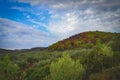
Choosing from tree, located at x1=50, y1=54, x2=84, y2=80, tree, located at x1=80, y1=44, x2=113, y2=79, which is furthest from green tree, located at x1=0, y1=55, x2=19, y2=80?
tree, located at x1=80, y1=44, x2=113, y2=79

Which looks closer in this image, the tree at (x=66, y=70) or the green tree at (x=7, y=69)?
the tree at (x=66, y=70)

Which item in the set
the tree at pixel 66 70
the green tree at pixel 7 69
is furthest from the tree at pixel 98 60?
the green tree at pixel 7 69

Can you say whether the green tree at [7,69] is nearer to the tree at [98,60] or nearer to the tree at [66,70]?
the tree at [66,70]

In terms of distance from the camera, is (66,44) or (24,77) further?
(66,44)

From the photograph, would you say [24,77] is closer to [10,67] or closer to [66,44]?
[10,67]

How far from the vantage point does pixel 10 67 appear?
54.6 metres

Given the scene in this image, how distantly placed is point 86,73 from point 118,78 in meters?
14.7

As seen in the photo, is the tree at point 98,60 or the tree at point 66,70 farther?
the tree at point 98,60

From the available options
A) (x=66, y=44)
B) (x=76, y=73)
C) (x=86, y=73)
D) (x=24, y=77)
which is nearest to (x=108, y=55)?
(x=86, y=73)

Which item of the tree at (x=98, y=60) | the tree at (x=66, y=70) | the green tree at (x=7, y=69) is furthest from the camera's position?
the green tree at (x=7, y=69)

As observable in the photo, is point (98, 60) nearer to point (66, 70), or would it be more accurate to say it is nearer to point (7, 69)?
point (66, 70)

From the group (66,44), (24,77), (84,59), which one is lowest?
(24,77)

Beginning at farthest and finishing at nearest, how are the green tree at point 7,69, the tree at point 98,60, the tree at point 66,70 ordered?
the green tree at point 7,69 → the tree at point 98,60 → the tree at point 66,70

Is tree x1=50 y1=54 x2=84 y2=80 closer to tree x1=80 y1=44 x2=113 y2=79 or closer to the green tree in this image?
tree x1=80 y1=44 x2=113 y2=79
